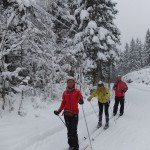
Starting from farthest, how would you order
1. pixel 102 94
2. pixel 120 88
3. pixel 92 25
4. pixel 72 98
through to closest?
pixel 92 25
pixel 120 88
pixel 102 94
pixel 72 98

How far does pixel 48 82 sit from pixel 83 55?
5.99 metres

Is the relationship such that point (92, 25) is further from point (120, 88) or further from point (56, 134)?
point (56, 134)

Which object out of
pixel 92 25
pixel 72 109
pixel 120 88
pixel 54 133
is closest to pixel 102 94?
pixel 54 133

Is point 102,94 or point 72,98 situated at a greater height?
point 72,98

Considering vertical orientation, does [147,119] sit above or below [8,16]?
below

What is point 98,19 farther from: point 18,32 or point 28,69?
point 18,32

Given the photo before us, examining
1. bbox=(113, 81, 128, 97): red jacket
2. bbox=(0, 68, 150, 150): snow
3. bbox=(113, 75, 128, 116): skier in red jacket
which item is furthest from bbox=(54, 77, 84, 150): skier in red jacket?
bbox=(113, 81, 128, 97): red jacket

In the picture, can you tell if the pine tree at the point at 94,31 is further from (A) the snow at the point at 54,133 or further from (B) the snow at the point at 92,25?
(A) the snow at the point at 54,133

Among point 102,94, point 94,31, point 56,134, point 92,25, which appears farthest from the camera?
point 94,31

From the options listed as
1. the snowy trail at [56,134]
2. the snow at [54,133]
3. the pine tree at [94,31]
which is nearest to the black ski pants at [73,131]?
the snow at [54,133]

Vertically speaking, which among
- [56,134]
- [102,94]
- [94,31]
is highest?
[94,31]

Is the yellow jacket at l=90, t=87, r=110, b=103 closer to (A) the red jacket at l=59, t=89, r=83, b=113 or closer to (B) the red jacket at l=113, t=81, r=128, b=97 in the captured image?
(B) the red jacket at l=113, t=81, r=128, b=97

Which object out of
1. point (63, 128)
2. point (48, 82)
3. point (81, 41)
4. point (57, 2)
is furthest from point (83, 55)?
point (63, 128)

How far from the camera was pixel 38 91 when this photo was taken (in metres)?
15.6
